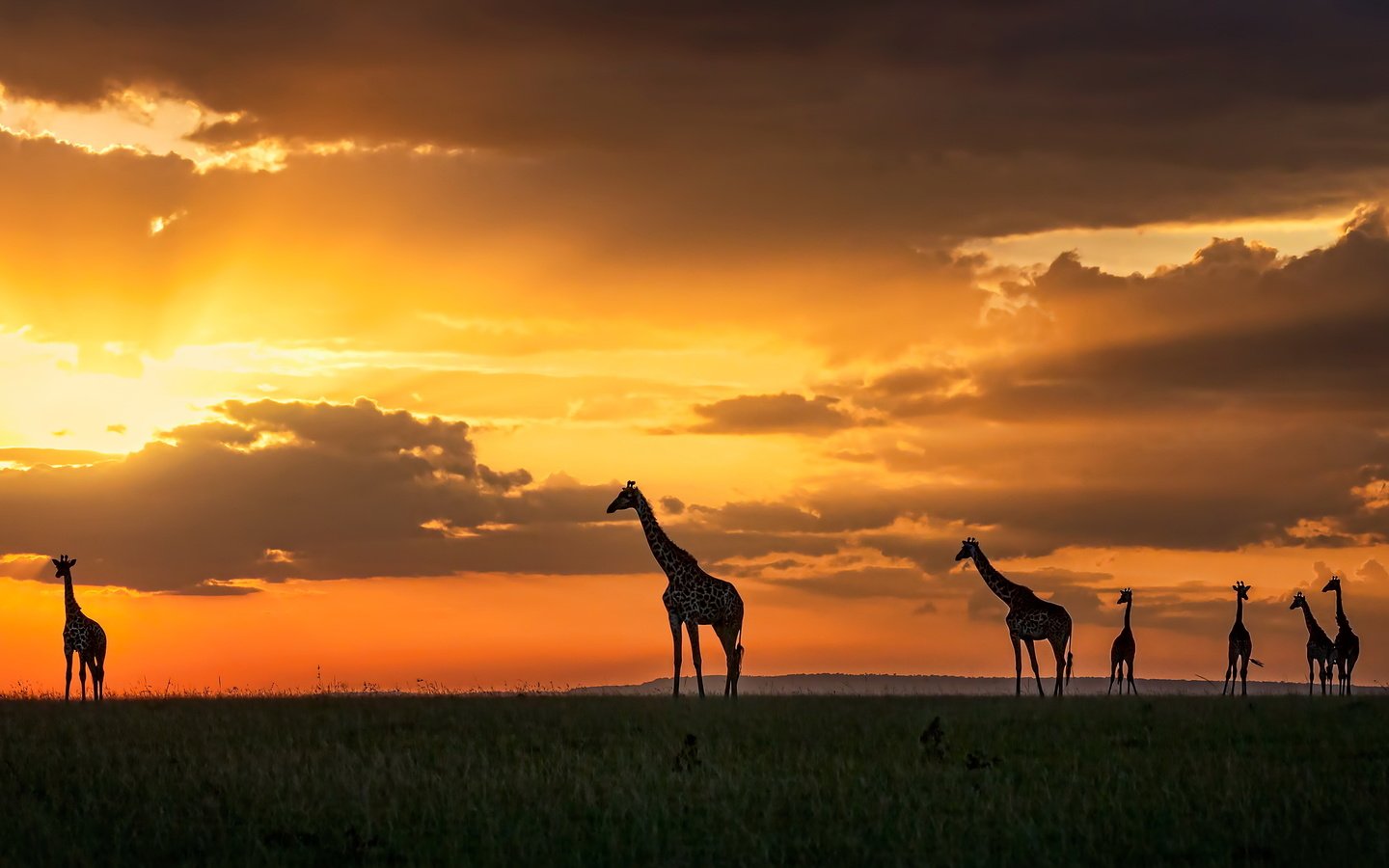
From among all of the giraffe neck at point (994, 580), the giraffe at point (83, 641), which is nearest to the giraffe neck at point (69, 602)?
the giraffe at point (83, 641)

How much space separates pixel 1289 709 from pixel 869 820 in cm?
1597

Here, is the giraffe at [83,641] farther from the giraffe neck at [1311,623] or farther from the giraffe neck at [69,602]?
the giraffe neck at [1311,623]

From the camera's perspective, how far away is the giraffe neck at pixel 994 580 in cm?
4250

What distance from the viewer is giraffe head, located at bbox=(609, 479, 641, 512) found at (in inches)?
1521

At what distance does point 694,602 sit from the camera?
37000 millimetres

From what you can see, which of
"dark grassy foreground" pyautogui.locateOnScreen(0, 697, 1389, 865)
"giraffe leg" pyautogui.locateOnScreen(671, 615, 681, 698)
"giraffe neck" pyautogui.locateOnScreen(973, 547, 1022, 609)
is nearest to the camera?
"dark grassy foreground" pyautogui.locateOnScreen(0, 697, 1389, 865)

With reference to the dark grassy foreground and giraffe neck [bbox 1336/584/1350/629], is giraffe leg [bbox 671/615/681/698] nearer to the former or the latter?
the dark grassy foreground

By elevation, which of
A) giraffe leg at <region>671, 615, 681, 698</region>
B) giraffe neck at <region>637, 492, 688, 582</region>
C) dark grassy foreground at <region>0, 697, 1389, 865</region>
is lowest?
dark grassy foreground at <region>0, 697, 1389, 865</region>

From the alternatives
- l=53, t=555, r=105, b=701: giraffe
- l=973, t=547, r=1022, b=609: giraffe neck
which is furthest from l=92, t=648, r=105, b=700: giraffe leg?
l=973, t=547, r=1022, b=609: giraffe neck

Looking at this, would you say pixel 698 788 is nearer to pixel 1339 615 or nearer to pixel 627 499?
pixel 627 499

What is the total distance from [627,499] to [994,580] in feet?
36.9

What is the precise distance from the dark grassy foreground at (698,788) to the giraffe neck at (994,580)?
12.0 m

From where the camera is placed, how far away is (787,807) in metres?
19.4

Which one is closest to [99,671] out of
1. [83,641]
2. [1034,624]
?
[83,641]
